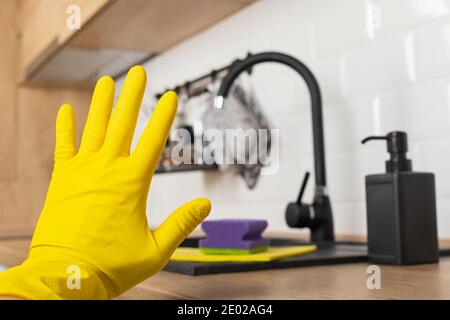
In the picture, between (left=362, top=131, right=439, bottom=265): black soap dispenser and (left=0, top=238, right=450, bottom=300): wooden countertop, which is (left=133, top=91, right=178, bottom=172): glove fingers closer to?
(left=0, top=238, right=450, bottom=300): wooden countertop

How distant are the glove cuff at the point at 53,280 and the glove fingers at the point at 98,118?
0.33 feet

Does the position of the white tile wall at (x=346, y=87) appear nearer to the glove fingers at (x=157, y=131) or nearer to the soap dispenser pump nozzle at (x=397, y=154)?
the soap dispenser pump nozzle at (x=397, y=154)

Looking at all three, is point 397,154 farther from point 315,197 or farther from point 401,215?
point 315,197

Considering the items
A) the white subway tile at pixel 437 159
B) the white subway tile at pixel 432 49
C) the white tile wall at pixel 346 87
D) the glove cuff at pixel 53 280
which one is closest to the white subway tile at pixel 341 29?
the white tile wall at pixel 346 87

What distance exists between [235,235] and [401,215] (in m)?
0.20

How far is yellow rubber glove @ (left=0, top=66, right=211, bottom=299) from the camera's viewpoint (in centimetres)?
50

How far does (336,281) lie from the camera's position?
0.66 m

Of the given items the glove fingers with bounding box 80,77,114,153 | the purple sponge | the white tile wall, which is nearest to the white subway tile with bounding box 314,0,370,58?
the white tile wall

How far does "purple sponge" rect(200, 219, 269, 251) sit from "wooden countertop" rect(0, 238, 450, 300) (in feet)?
0.24

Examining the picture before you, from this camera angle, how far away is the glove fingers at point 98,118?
56 centimetres

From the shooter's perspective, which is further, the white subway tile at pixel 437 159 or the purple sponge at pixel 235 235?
the white subway tile at pixel 437 159

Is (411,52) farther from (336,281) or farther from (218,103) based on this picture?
(336,281)

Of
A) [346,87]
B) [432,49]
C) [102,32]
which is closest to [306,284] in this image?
[432,49]

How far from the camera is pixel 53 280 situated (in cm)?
48
